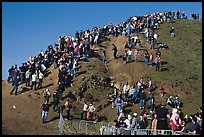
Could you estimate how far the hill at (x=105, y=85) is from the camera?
102 ft

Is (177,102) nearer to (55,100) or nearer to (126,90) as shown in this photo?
(126,90)

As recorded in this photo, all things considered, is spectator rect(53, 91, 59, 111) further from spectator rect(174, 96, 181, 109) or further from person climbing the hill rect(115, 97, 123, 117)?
spectator rect(174, 96, 181, 109)

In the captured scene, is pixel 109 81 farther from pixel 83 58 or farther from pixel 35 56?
→ pixel 35 56

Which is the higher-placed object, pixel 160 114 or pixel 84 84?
pixel 84 84

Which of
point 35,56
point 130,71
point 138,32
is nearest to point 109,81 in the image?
point 130,71

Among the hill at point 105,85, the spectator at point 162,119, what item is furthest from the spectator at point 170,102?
the spectator at point 162,119

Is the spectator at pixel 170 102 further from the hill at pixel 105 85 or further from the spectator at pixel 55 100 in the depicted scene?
the spectator at pixel 55 100

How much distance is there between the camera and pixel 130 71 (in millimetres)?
40656

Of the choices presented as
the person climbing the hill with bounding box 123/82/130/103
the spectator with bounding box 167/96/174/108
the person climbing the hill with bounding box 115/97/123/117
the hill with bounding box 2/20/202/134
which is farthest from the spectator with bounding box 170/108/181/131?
the person climbing the hill with bounding box 123/82/130/103

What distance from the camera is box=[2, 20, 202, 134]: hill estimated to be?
31.0 metres

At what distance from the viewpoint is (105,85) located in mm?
38281

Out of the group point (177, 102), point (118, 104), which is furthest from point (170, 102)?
point (118, 104)

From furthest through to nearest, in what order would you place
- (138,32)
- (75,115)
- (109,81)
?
1. (138,32)
2. (109,81)
3. (75,115)

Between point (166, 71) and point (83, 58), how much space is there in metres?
9.12
